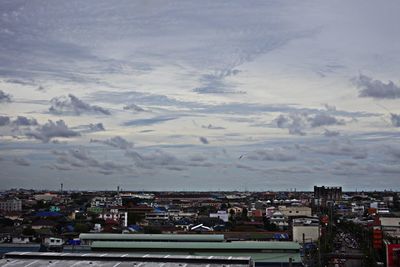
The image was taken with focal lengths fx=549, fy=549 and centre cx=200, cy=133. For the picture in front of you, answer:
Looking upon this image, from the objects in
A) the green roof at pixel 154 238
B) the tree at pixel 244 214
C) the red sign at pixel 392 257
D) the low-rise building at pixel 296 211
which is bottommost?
the red sign at pixel 392 257

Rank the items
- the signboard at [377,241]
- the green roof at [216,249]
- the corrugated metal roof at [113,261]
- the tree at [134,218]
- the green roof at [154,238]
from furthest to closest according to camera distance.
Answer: the tree at [134,218] < the green roof at [154,238] < the signboard at [377,241] < the green roof at [216,249] < the corrugated metal roof at [113,261]

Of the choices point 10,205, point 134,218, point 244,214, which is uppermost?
point 10,205

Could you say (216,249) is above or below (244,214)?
below

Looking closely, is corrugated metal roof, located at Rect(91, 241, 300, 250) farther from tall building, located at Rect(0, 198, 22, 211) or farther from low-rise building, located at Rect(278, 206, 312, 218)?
tall building, located at Rect(0, 198, 22, 211)

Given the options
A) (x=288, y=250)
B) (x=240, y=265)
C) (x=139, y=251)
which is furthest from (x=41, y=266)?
(x=288, y=250)

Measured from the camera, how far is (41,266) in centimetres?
1177

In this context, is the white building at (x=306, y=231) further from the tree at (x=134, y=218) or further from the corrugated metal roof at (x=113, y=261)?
the corrugated metal roof at (x=113, y=261)

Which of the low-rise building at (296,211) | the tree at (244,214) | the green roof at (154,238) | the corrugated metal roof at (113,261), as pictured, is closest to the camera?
the corrugated metal roof at (113,261)

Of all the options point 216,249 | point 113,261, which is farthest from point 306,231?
point 113,261

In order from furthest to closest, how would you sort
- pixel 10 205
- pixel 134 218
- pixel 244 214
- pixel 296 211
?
pixel 10 205, pixel 244 214, pixel 296 211, pixel 134 218

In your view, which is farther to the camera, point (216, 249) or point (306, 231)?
point (306, 231)

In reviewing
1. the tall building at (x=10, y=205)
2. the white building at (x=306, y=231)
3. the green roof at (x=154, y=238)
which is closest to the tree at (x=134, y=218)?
the white building at (x=306, y=231)

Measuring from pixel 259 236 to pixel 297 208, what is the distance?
20637 mm

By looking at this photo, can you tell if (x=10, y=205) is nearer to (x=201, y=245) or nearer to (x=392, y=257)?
(x=201, y=245)
